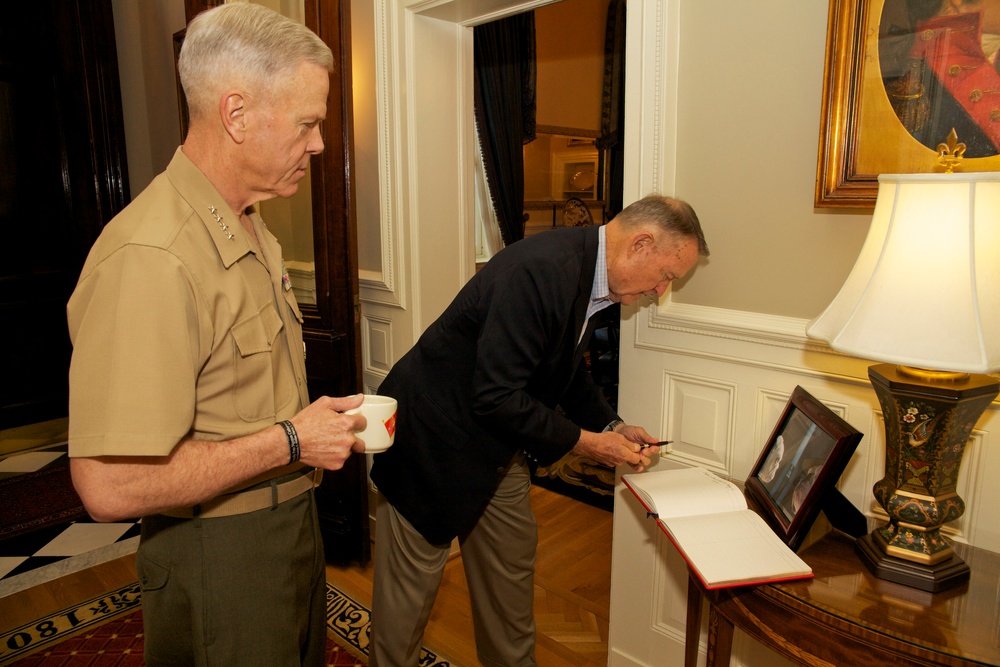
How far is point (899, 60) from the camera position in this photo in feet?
4.85

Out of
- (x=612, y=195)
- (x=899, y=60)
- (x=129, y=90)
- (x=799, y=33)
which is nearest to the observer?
(x=899, y=60)

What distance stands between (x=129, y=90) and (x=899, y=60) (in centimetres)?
450

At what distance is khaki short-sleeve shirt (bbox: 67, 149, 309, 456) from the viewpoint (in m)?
0.94

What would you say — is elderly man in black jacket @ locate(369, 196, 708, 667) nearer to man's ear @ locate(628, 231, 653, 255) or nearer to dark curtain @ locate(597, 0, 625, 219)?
man's ear @ locate(628, 231, 653, 255)

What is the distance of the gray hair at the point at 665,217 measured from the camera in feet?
5.32

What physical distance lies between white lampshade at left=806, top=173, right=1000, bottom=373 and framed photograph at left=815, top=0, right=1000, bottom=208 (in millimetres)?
408

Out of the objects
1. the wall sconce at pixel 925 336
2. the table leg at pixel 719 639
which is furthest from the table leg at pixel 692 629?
the wall sconce at pixel 925 336

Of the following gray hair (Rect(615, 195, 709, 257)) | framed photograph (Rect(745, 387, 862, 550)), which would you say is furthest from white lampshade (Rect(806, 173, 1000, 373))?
gray hair (Rect(615, 195, 709, 257))

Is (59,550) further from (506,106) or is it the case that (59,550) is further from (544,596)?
(506,106)

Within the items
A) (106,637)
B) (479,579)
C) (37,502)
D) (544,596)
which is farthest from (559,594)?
(37,502)

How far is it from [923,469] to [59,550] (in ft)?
11.3

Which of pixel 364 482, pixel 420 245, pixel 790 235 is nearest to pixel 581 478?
pixel 364 482

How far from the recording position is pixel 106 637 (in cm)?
244

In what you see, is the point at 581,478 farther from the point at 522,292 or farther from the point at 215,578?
the point at 215,578
